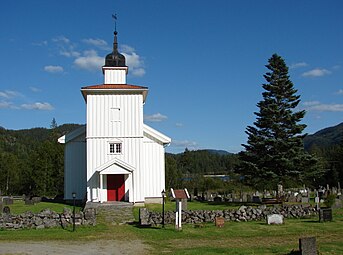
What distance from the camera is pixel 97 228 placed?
67.4 feet

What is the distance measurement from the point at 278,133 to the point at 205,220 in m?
13.4

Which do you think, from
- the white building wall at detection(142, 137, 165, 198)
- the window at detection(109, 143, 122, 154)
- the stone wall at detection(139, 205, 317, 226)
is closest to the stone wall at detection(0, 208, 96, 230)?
the stone wall at detection(139, 205, 317, 226)

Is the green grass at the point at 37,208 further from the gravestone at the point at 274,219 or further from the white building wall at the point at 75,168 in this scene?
the gravestone at the point at 274,219

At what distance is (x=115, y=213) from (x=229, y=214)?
23.1 ft

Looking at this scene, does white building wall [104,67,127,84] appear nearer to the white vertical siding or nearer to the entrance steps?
the white vertical siding

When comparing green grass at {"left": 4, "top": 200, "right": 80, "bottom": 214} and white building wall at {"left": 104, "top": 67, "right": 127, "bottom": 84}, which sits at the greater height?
white building wall at {"left": 104, "top": 67, "right": 127, "bottom": 84}

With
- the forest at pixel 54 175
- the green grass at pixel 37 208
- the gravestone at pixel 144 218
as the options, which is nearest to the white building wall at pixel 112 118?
the green grass at pixel 37 208

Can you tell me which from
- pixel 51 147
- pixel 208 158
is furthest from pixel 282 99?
pixel 208 158

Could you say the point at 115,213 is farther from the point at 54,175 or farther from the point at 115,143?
the point at 54,175

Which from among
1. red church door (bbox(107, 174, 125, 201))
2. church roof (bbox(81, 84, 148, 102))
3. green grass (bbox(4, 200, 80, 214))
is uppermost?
church roof (bbox(81, 84, 148, 102))

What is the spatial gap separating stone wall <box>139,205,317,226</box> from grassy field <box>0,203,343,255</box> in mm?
751

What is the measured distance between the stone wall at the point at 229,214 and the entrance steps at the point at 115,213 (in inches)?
75.9

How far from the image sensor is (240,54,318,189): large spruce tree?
3206 cm

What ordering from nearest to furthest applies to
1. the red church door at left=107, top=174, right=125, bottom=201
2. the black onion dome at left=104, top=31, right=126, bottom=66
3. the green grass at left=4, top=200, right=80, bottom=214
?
1. the green grass at left=4, top=200, right=80, bottom=214
2. the red church door at left=107, top=174, right=125, bottom=201
3. the black onion dome at left=104, top=31, right=126, bottom=66
